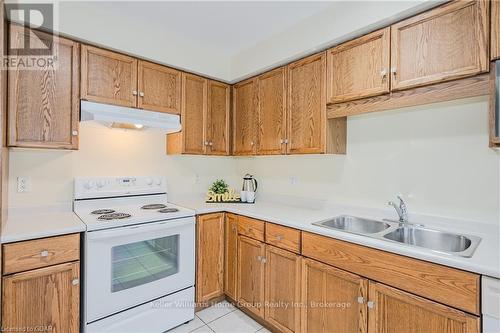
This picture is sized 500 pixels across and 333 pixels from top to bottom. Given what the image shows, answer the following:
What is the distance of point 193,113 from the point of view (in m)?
2.64

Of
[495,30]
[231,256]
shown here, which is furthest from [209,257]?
[495,30]

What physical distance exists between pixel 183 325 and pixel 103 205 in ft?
3.99

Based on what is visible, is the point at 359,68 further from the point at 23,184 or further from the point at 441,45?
the point at 23,184

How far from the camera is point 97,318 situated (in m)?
1.73

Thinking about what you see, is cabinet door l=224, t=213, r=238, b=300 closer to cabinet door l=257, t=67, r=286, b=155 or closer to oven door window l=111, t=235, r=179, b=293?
oven door window l=111, t=235, r=179, b=293

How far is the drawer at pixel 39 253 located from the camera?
4.80 feet

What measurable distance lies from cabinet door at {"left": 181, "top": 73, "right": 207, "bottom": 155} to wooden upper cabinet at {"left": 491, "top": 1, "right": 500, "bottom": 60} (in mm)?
2182

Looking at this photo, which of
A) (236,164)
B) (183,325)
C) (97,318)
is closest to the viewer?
(97,318)

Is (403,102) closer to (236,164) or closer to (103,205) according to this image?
(236,164)

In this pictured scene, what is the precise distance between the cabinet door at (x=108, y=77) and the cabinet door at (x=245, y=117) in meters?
1.05

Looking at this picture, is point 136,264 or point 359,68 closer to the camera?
point 359,68

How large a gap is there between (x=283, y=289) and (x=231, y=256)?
2.02 ft

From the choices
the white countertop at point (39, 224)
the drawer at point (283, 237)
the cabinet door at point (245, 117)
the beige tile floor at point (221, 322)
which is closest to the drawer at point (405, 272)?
the drawer at point (283, 237)

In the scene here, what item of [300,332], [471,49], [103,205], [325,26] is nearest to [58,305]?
[103,205]
